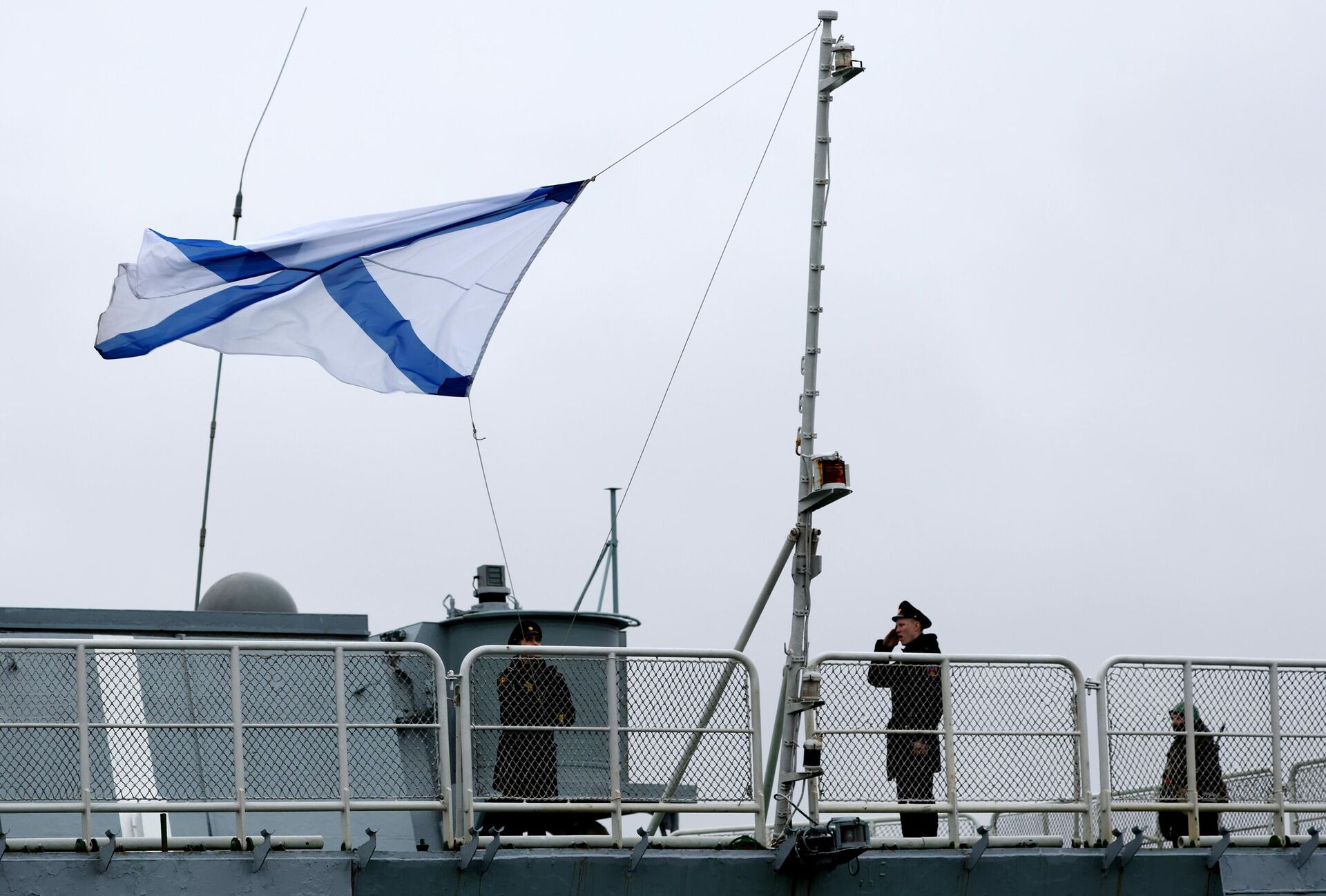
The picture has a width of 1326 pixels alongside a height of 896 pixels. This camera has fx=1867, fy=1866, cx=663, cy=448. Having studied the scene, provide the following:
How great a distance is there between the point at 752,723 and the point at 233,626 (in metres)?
4.52

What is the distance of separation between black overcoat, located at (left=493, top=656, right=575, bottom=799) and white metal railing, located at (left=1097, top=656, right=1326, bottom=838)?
339 centimetres

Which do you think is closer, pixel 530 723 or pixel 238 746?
pixel 238 746

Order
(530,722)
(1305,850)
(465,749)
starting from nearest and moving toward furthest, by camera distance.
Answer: (465,749)
(530,722)
(1305,850)

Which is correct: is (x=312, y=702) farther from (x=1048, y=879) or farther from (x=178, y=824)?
(x=1048, y=879)

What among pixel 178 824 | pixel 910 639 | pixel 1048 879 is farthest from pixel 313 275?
pixel 1048 879

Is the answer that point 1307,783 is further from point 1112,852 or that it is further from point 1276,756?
point 1112,852

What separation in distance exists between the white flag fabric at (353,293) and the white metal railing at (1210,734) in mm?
4763

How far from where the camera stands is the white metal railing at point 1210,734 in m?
11.5

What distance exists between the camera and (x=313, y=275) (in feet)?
41.7

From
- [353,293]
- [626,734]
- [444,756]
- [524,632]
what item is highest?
[353,293]

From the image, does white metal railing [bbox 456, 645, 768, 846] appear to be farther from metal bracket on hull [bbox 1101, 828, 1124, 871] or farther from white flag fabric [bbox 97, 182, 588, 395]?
white flag fabric [bbox 97, 182, 588, 395]

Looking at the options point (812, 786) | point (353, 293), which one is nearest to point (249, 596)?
point (353, 293)

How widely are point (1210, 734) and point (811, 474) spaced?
297cm

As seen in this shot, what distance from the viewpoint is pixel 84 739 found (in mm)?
9875
